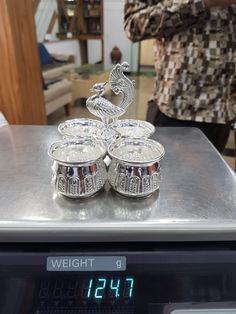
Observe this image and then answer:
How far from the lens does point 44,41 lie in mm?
3859

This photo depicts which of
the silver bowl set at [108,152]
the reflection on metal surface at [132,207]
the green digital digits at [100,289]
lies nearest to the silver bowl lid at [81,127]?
the silver bowl set at [108,152]

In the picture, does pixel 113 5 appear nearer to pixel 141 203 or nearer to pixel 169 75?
pixel 169 75

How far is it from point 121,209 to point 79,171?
8 cm

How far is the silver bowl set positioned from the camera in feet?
1.28

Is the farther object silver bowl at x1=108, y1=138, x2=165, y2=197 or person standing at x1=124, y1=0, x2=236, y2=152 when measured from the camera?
person standing at x1=124, y1=0, x2=236, y2=152

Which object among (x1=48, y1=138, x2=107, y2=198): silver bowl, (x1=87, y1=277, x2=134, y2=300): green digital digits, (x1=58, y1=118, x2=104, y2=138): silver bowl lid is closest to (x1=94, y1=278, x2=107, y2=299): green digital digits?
(x1=87, y1=277, x2=134, y2=300): green digital digits

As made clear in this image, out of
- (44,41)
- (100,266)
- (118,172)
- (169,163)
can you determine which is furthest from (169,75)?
(44,41)

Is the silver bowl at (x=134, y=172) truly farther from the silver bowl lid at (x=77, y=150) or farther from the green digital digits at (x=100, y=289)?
the green digital digits at (x=100, y=289)

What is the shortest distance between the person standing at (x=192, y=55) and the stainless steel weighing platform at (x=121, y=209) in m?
0.28

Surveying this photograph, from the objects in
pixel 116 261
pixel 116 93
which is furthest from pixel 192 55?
pixel 116 261

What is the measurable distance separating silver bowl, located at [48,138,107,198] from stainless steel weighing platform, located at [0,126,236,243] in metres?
0.02

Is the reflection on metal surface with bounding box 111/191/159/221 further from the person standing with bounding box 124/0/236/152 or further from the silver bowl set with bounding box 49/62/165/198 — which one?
the person standing with bounding box 124/0/236/152

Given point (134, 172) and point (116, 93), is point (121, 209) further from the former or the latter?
point (116, 93)

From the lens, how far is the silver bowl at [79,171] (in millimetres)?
385
